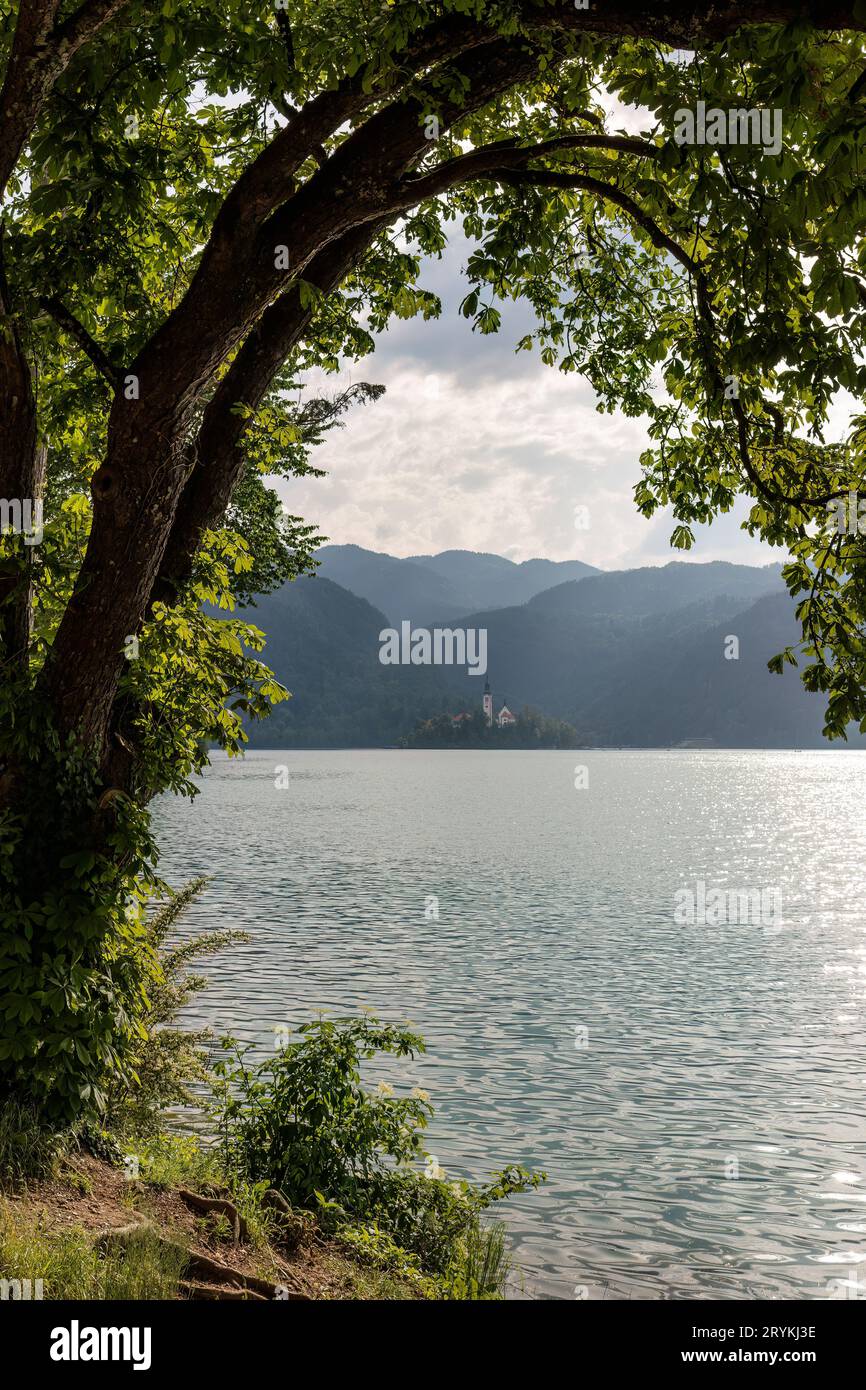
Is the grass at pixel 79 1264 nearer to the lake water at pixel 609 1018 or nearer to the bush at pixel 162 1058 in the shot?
the bush at pixel 162 1058

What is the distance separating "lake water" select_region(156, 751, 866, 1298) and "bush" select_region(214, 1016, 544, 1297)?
1070 mm

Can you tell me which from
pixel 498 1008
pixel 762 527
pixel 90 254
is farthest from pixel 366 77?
pixel 498 1008

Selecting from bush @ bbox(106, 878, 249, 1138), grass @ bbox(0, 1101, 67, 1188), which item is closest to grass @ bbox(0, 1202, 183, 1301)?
grass @ bbox(0, 1101, 67, 1188)

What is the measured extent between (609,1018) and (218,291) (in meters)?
17.8

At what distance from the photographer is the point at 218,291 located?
6938 millimetres

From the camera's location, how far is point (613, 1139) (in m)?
14.3

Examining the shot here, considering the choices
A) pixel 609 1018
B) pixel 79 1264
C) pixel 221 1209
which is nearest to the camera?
pixel 79 1264

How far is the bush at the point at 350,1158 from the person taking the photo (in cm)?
913

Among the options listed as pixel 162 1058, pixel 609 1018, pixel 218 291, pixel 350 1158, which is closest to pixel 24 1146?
pixel 350 1158

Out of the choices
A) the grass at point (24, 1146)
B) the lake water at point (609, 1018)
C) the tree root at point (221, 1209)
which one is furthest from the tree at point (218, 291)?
the lake water at point (609, 1018)

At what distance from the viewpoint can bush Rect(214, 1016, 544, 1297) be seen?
30.0 feet

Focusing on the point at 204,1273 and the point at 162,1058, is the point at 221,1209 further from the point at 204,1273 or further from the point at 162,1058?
the point at 162,1058

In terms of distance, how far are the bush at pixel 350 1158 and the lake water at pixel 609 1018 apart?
3.51 feet
